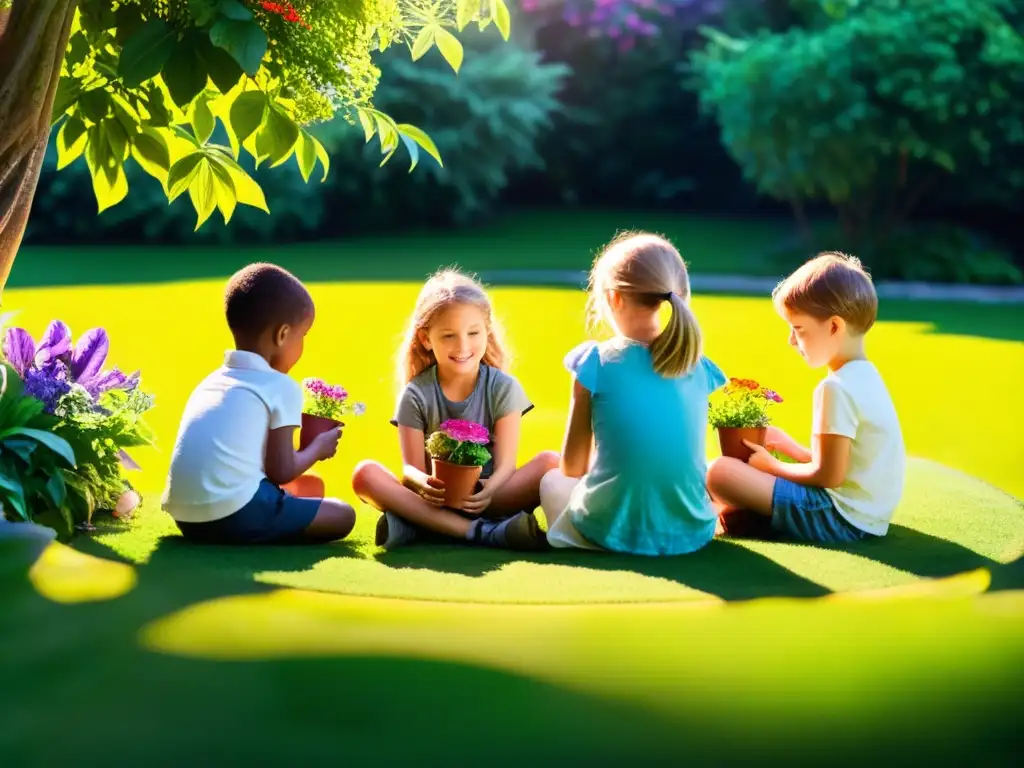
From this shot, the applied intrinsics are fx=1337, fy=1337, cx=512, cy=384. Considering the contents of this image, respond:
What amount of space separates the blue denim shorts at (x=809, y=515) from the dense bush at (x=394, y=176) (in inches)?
557

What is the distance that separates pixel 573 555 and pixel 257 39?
196 cm

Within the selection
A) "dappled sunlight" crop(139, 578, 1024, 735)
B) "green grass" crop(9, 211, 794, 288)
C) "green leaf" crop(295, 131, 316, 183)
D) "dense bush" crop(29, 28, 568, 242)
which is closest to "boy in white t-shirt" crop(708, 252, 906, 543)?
"dappled sunlight" crop(139, 578, 1024, 735)

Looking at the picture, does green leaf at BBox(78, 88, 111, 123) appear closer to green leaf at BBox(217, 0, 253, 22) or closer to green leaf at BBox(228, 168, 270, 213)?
green leaf at BBox(228, 168, 270, 213)

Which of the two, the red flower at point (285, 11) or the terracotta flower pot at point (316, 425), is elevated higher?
the red flower at point (285, 11)

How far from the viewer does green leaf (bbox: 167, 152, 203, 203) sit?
4129mm

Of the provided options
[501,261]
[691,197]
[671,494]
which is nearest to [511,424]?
[671,494]

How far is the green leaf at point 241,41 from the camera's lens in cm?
309

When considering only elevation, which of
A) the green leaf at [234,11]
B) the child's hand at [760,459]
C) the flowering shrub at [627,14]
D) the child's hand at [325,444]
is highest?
the flowering shrub at [627,14]

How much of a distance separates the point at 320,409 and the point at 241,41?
1.70m

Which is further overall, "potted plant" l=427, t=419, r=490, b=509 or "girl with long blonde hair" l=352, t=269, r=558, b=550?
"girl with long blonde hair" l=352, t=269, r=558, b=550

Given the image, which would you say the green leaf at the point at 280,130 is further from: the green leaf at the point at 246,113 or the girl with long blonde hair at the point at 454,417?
the girl with long blonde hair at the point at 454,417

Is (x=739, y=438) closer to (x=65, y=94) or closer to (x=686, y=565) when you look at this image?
(x=686, y=565)

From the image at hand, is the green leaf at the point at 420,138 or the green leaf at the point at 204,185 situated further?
the green leaf at the point at 204,185

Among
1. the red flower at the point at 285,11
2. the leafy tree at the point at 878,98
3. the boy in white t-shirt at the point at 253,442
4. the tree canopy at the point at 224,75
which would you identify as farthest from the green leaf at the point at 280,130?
the leafy tree at the point at 878,98
